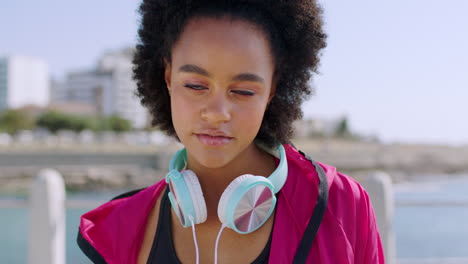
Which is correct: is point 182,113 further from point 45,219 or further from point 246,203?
point 45,219

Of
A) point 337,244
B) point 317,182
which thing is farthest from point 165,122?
point 337,244

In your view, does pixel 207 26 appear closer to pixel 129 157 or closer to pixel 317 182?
pixel 317 182

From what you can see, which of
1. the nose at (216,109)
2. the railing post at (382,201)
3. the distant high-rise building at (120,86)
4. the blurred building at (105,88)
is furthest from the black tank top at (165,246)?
the blurred building at (105,88)

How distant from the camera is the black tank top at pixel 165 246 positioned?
1305mm

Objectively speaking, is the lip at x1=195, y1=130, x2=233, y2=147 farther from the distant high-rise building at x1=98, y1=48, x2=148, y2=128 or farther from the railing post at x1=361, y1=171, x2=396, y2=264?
the distant high-rise building at x1=98, y1=48, x2=148, y2=128

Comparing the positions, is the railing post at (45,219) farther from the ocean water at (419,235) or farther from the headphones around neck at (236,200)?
the headphones around neck at (236,200)

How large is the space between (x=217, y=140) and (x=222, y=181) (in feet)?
0.71

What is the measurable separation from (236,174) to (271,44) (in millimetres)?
403

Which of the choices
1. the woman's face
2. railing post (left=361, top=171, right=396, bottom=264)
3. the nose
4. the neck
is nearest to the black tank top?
the neck

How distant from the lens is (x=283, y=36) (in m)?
1.45

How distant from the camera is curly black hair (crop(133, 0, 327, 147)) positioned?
1354 millimetres

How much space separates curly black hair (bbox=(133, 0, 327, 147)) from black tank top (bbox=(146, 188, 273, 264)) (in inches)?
15.1

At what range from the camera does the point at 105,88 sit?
113 metres

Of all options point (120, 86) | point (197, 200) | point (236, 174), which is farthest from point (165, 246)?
point (120, 86)
